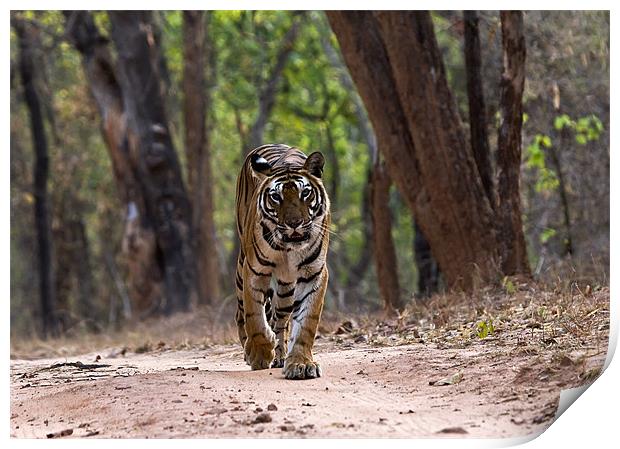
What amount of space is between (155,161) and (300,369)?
10.4 meters

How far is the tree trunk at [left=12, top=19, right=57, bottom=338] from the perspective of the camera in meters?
19.8

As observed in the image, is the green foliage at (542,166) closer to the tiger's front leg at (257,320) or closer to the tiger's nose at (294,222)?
the tiger's front leg at (257,320)

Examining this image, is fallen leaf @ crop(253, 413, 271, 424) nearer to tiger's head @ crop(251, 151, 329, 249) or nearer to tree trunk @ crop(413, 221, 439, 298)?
tiger's head @ crop(251, 151, 329, 249)

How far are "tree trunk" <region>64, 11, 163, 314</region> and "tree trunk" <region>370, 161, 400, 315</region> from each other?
5.12 meters

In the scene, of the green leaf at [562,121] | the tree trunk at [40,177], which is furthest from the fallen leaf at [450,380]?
the tree trunk at [40,177]

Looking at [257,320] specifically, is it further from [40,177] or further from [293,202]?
[40,177]

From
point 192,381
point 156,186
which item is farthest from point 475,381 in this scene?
point 156,186

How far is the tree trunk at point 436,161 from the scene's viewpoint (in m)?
11.0

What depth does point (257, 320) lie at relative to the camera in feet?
25.2

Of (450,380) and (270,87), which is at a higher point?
(270,87)

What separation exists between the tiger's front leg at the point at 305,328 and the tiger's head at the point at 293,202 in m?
0.34

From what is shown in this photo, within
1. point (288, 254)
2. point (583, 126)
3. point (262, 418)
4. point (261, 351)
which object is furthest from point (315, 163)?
point (583, 126)

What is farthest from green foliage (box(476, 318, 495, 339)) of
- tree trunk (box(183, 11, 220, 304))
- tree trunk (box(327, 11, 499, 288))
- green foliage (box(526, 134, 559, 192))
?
tree trunk (box(183, 11, 220, 304))

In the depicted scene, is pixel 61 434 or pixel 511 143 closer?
pixel 61 434
